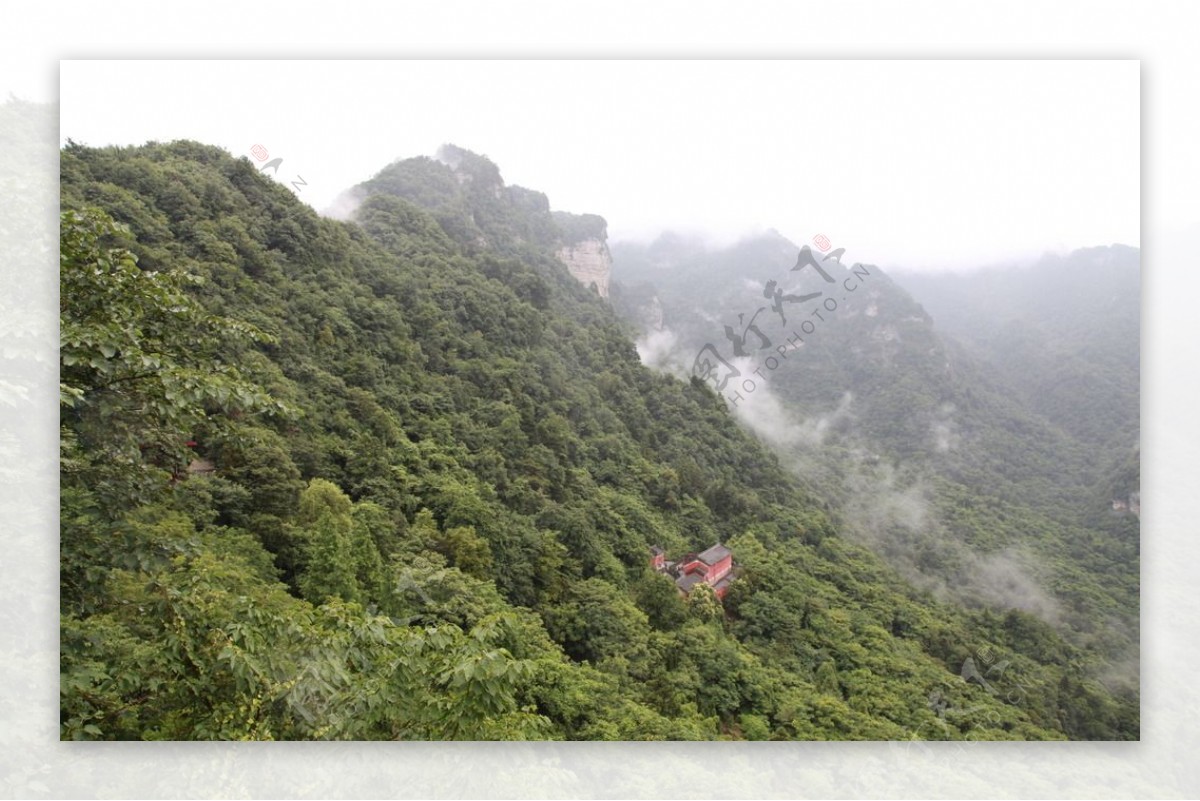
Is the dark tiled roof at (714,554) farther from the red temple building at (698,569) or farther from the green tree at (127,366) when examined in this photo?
the green tree at (127,366)

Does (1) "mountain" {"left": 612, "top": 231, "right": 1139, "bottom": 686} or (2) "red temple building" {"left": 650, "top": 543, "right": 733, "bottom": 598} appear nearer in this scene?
(1) "mountain" {"left": 612, "top": 231, "right": 1139, "bottom": 686}

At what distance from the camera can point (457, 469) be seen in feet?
18.7

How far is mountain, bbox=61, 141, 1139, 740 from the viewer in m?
2.74

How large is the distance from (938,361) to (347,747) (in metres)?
19.4

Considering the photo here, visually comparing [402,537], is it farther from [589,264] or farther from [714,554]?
[589,264]

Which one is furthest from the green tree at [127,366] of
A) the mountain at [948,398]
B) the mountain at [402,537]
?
the mountain at [948,398]

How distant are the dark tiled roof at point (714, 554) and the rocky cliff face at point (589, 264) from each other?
988cm

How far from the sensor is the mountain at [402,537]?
8.98 ft

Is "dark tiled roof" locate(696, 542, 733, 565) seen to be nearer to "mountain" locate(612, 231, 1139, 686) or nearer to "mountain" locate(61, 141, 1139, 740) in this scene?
"mountain" locate(61, 141, 1139, 740)

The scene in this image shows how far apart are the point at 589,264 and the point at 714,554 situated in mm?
12891

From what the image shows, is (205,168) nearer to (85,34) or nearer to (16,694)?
(85,34)

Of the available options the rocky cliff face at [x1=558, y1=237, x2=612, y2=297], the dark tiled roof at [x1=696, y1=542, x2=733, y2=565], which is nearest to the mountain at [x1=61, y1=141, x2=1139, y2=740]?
the dark tiled roof at [x1=696, y1=542, x2=733, y2=565]

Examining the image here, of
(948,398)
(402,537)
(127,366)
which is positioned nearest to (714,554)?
(402,537)

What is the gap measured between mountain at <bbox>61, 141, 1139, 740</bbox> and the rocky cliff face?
6547 mm
